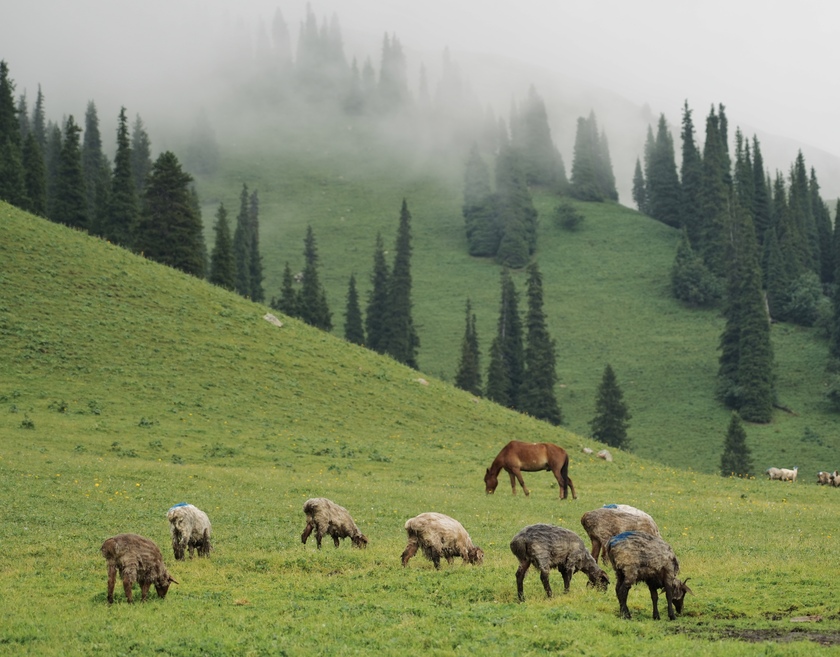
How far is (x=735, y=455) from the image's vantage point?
73750 mm

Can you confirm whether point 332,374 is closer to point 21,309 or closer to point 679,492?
point 21,309

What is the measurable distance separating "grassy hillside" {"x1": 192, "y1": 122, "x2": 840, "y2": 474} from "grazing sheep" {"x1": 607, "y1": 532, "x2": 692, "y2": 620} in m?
70.9

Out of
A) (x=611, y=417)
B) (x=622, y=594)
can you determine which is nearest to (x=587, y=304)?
(x=611, y=417)

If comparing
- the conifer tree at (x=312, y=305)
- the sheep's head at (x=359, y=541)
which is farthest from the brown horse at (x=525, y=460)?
the conifer tree at (x=312, y=305)

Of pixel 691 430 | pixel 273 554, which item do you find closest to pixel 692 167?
pixel 691 430

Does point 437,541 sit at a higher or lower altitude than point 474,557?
higher

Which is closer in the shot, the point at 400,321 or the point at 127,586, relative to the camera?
the point at 127,586

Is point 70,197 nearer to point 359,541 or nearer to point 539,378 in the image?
point 539,378

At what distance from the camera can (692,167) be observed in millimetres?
154625

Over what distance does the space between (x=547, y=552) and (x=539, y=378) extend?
79.0 metres

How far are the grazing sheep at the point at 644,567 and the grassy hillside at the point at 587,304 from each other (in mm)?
70859

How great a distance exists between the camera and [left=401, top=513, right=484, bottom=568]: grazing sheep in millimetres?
19328

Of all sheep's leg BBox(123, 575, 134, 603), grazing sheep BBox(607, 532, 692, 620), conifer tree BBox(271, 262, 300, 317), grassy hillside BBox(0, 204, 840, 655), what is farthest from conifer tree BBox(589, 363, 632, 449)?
sheep's leg BBox(123, 575, 134, 603)

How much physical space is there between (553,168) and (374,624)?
177m
